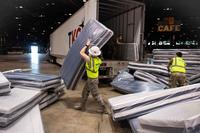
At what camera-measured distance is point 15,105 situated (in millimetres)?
4355

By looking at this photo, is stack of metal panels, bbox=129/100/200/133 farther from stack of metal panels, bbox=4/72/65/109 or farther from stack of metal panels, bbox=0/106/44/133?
stack of metal panels, bbox=4/72/65/109

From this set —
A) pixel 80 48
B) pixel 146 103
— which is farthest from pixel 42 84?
pixel 146 103

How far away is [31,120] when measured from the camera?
4477mm

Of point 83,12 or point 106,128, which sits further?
point 83,12

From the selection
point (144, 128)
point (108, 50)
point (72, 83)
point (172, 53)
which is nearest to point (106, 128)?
point (144, 128)

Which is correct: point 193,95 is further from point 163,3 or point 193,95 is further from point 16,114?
point 163,3

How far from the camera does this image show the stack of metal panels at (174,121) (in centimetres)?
341

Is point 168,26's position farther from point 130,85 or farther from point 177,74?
point 177,74

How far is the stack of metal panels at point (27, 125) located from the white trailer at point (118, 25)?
16.6 ft

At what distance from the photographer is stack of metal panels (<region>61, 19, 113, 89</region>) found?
6.80 m

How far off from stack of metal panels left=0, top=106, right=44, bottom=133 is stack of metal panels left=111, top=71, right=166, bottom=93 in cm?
374

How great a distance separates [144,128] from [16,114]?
2051 mm

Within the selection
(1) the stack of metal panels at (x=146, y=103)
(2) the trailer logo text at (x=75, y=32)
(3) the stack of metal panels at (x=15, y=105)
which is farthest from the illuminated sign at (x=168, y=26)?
(3) the stack of metal panels at (x=15, y=105)

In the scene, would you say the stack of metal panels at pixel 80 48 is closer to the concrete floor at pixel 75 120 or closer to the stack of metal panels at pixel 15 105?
the concrete floor at pixel 75 120
